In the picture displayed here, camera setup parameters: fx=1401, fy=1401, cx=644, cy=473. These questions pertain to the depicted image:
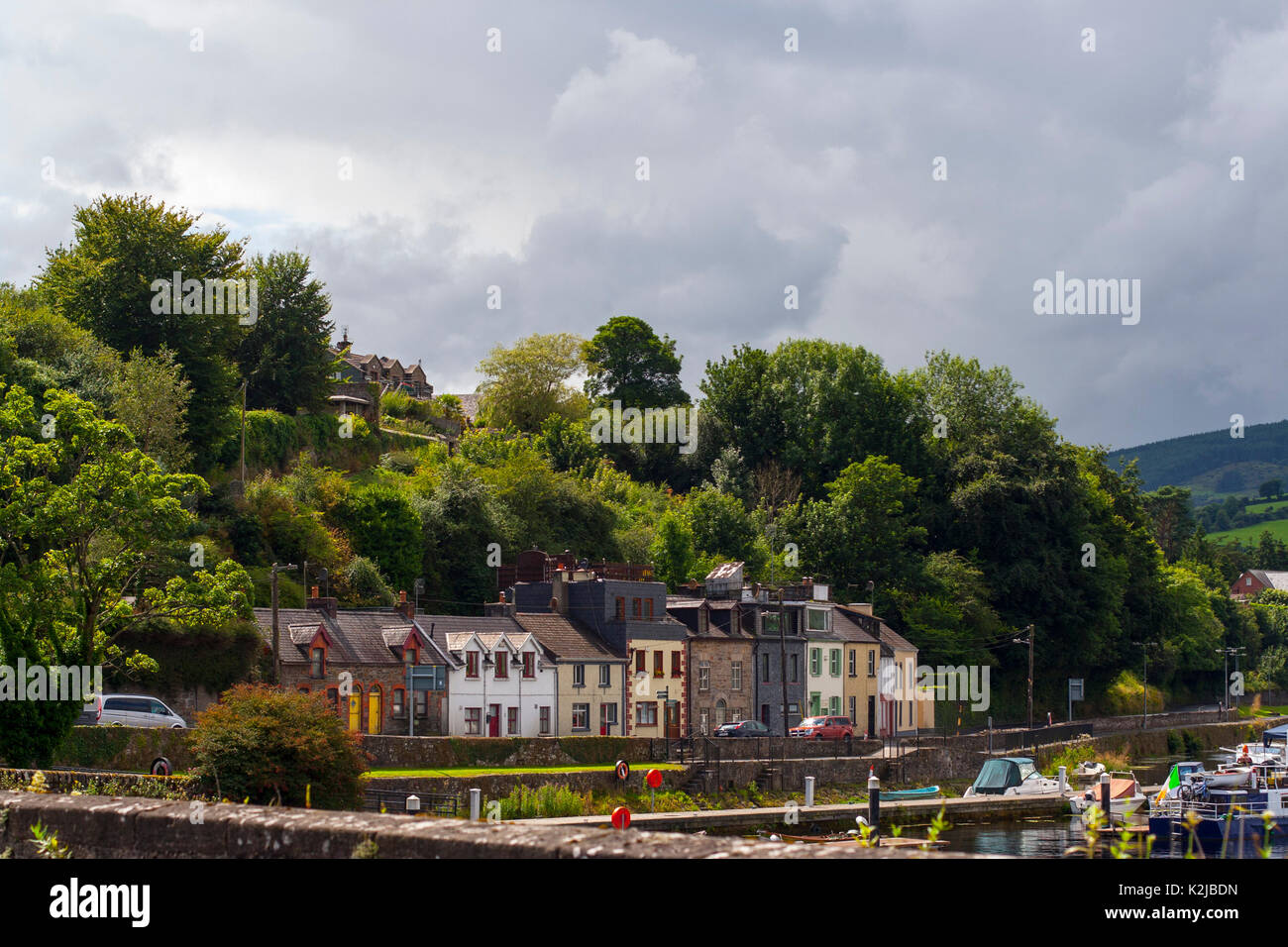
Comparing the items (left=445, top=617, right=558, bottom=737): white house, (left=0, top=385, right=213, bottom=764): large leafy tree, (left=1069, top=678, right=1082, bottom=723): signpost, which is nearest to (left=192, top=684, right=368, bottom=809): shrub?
(left=0, top=385, right=213, bottom=764): large leafy tree

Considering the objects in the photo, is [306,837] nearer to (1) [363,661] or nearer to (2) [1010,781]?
(1) [363,661]

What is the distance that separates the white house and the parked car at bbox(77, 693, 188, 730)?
13965mm

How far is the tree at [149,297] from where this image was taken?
213 ft

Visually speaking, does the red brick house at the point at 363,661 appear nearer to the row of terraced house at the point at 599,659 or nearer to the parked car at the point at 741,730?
the row of terraced house at the point at 599,659

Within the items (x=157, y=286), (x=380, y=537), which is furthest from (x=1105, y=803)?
(x=157, y=286)

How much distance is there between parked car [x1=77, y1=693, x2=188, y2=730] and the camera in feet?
132

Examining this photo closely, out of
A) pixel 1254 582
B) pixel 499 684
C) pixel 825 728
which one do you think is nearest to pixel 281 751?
pixel 499 684

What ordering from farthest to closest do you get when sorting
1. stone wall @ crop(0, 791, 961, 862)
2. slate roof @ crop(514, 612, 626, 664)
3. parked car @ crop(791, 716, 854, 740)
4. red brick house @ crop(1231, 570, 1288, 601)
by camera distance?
1. red brick house @ crop(1231, 570, 1288, 601)
2. parked car @ crop(791, 716, 854, 740)
3. slate roof @ crop(514, 612, 626, 664)
4. stone wall @ crop(0, 791, 961, 862)

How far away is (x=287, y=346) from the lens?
78188mm

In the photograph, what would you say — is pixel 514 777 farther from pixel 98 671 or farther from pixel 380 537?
pixel 380 537

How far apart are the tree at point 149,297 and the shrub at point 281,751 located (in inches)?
1502

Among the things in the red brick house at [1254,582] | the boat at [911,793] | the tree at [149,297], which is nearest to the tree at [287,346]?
the tree at [149,297]

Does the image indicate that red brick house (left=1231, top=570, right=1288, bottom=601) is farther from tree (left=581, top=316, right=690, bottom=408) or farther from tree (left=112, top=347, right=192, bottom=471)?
tree (left=112, top=347, right=192, bottom=471)
